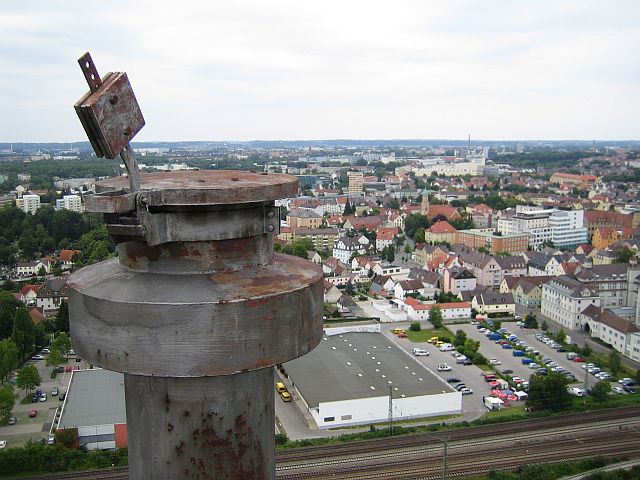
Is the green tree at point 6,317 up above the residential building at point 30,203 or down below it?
below

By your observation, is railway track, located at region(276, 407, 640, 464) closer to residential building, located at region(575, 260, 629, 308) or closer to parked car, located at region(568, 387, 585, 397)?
parked car, located at region(568, 387, 585, 397)

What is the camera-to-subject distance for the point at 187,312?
1413 mm

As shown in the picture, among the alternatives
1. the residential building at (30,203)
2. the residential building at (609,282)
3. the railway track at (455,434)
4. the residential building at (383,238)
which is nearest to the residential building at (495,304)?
the residential building at (609,282)

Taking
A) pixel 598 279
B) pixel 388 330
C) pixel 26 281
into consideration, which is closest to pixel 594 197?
pixel 598 279

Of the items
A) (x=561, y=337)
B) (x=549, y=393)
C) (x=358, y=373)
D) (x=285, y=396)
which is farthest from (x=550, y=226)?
(x=285, y=396)

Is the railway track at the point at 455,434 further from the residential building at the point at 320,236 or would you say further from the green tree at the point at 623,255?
the residential building at the point at 320,236

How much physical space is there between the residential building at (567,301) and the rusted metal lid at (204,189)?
2348 cm

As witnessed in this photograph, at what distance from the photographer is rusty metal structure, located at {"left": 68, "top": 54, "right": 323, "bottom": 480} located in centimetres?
142

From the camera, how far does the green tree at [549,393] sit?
15.3 m

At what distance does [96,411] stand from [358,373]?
21.4 feet

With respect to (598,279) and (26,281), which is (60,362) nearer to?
(26,281)

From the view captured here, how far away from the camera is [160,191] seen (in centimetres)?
143

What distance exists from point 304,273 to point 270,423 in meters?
0.41

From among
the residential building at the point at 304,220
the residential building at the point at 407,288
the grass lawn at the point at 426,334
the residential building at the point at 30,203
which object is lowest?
the grass lawn at the point at 426,334
